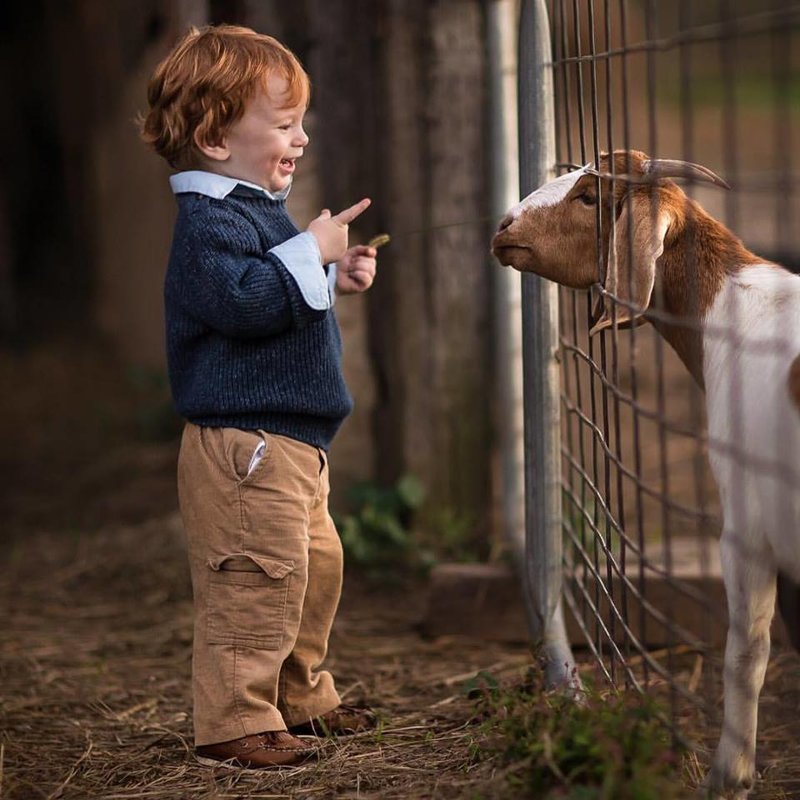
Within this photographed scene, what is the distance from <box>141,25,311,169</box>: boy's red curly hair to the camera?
2850 millimetres

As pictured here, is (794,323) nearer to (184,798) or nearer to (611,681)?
(611,681)

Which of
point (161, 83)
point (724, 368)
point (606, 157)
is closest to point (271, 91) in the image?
point (161, 83)

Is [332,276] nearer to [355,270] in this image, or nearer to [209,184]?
[355,270]

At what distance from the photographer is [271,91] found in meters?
2.89

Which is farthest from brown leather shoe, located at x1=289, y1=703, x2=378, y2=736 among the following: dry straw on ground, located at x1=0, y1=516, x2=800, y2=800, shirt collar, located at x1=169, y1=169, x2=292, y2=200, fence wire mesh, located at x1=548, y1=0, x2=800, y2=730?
shirt collar, located at x1=169, y1=169, x2=292, y2=200

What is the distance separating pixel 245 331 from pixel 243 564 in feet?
1.72

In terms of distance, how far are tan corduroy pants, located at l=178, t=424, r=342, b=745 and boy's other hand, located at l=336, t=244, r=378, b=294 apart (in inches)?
16.7

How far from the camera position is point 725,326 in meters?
2.66

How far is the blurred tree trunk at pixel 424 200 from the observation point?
15.4 feet

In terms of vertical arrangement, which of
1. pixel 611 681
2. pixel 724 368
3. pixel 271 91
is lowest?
pixel 611 681

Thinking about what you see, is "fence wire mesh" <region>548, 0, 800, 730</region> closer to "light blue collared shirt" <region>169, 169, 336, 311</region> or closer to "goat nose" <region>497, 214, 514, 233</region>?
"goat nose" <region>497, 214, 514, 233</region>

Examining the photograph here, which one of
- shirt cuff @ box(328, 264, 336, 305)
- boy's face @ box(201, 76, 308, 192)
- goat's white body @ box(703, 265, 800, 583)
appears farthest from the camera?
shirt cuff @ box(328, 264, 336, 305)

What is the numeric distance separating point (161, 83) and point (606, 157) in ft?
3.32

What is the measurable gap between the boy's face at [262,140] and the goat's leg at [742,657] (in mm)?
1281
